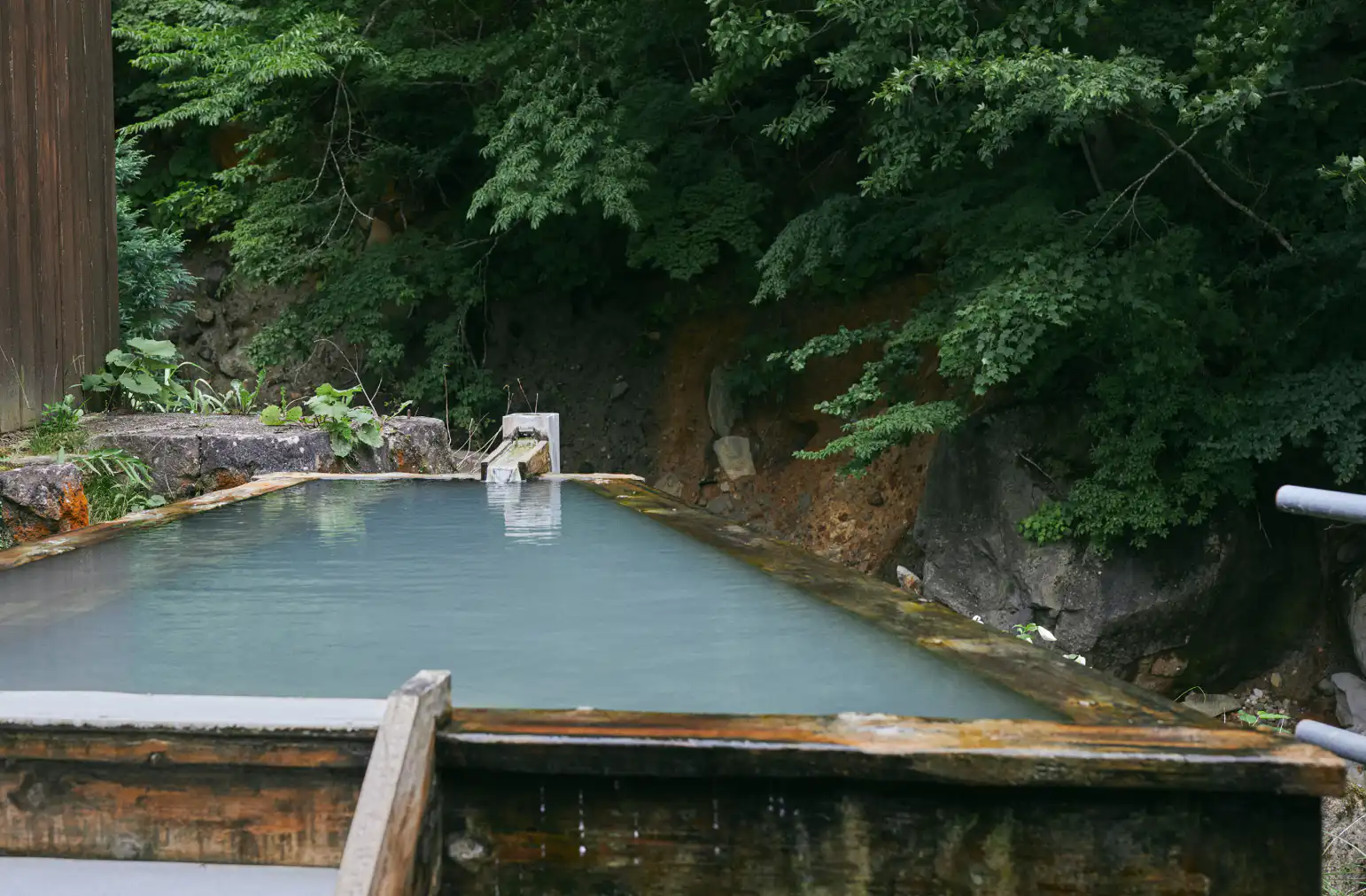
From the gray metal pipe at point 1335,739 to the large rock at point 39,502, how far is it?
376cm

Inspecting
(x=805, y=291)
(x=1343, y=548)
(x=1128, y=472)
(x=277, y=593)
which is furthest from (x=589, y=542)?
(x=805, y=291)

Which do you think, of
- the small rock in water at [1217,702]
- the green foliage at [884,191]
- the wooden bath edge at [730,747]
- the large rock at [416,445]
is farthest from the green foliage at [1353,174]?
the wooden bath edge at [730,747]

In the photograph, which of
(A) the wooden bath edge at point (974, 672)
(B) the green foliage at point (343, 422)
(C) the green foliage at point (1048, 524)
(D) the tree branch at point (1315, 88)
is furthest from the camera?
(C) the green foliage at point (1048, 524)

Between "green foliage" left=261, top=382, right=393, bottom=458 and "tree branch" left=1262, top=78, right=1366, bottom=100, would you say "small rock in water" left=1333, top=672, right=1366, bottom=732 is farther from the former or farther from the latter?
"green foliage" left=261, top=382, right=393, bottom=458

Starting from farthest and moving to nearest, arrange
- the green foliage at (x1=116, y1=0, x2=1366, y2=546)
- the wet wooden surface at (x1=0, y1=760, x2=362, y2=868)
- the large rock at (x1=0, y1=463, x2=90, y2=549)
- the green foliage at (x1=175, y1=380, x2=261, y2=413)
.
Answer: the green foliage at (x1=116, y1=0, x2=1366, y2=546) < the green foliage at (x1=175, y1=380, x2=261, y2=413) < the large rock at (x1=0, y1=463, x2=90, y2=549) < the wet wooden surface at (x1=0, y1=760, x2=362, y2=868)

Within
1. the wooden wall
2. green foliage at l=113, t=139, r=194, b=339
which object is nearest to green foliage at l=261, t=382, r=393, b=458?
the wooden wall

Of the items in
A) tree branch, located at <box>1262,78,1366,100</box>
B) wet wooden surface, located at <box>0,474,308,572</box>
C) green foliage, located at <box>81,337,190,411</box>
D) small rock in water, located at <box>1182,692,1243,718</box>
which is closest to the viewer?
wet wooden surface, located at <box>0,474,308,572</box>

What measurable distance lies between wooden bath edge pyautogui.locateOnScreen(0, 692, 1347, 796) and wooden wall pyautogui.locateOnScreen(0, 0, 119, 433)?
13.5 feet

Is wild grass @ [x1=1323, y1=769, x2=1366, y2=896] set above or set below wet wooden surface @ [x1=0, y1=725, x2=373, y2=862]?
below

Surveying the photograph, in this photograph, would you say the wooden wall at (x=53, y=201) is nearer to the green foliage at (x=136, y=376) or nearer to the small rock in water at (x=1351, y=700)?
the green foliage at (x=136, y=376)

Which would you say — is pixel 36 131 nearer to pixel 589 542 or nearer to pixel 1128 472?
pixel 589 542

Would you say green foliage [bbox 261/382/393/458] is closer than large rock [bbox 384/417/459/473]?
Yes

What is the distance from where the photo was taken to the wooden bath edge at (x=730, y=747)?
125 centimetres

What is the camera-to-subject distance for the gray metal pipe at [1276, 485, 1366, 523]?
122cm
